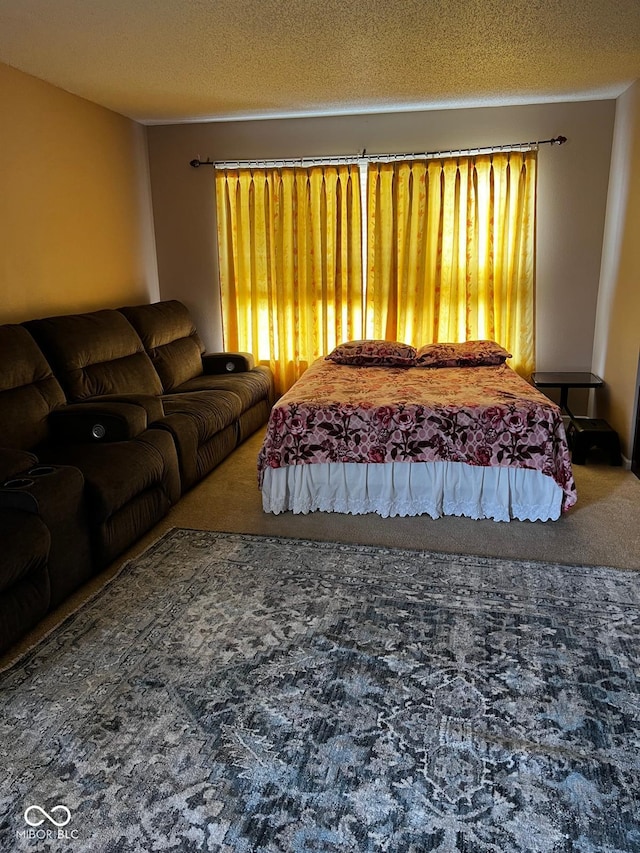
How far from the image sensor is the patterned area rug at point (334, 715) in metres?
1.57

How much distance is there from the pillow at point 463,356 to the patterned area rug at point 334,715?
6.58 ft

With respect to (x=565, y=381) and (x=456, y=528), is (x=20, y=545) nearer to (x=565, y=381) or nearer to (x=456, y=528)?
(x=456, y=528)

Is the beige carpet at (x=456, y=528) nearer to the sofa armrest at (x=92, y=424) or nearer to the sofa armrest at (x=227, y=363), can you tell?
the sofa armrest at (x=92, y=424)

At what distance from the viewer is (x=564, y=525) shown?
3.33m

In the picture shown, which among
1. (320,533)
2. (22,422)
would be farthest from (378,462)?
(22,422)

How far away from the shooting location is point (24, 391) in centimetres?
331

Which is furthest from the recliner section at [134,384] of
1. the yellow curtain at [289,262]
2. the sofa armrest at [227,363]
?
the yellow curtain at [289,262]

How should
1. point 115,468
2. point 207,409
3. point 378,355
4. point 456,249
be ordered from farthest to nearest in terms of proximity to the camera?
point 456,249 → point 378,355 → point 207,409 → point 115,468

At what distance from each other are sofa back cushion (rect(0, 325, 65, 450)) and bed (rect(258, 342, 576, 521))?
1.18 meters

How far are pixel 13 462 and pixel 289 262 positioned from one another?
3.28 metres

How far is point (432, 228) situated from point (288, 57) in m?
1.92

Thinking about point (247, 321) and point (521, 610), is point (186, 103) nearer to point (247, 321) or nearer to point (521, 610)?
point (247, 321)

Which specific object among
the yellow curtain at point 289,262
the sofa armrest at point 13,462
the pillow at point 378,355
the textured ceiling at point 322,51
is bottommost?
the sofa armrest at point 13,462

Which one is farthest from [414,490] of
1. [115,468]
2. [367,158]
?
[367,158]
